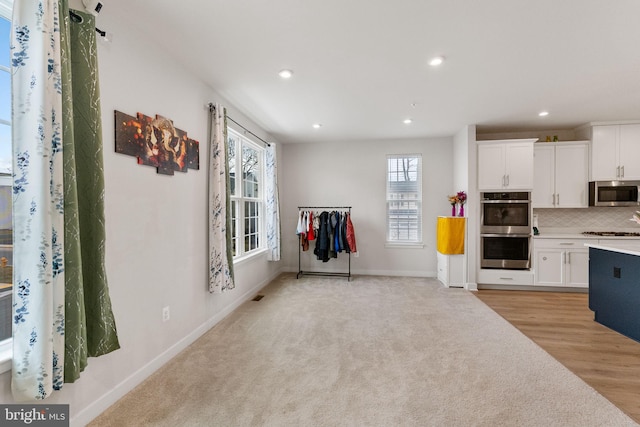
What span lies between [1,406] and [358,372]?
6.61 ft

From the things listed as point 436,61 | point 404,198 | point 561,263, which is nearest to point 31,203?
point 436,61

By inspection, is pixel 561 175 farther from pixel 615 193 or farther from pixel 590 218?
pixel 590 218

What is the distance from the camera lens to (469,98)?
3379 millimetres

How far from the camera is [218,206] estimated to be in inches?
115

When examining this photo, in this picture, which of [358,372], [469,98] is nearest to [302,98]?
[469,98]

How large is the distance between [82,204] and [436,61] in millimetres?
2830

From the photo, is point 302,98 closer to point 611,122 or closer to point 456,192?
point 456,192

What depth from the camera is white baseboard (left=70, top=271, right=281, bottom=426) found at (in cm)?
168

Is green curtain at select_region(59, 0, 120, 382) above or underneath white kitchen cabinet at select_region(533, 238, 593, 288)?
above

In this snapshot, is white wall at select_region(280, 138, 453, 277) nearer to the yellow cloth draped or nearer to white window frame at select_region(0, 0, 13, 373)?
the yellow cloth draped

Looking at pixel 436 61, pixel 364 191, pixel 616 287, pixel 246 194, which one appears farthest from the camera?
pixel 364 191

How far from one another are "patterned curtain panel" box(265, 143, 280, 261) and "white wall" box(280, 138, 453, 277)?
868 mm

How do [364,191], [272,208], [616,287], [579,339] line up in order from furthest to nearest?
[364,191] → [272,208] → [616,287] → [579,339]

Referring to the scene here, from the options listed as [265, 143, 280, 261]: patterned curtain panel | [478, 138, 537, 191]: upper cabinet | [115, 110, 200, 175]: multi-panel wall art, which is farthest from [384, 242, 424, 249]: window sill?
[115, 110, 200, 175]: multi-panel wall art
